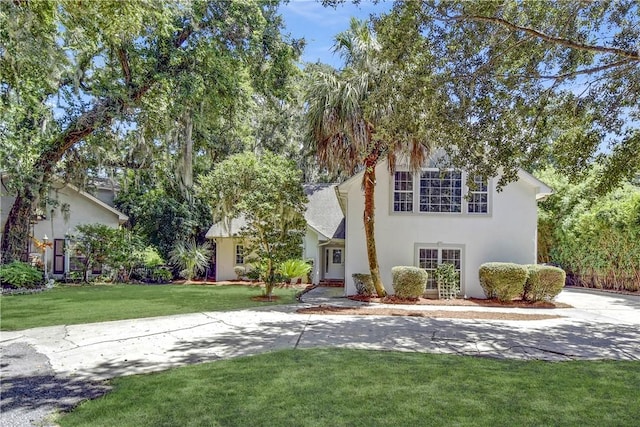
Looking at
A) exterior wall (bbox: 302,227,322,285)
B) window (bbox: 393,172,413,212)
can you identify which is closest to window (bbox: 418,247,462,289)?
window (bbox: 393,172,413,212)

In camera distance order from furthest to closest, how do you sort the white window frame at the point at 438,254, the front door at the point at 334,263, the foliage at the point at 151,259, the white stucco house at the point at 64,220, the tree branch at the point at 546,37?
the front door at the point at 334,263, the foliage at the point at 151,259, the white stucco house at the point at 64,220, the white window frame at the point at 438,254, the tree branch at the point at 546,37

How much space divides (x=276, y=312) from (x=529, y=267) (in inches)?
319

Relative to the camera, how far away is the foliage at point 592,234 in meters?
15.5

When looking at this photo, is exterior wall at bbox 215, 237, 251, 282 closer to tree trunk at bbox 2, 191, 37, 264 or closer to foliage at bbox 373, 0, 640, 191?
tree trunk at bbox 2, 191, 37, 264

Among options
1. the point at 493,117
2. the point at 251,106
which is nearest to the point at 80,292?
the point at 251,106

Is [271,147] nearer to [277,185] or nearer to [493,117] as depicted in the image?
[277,185]

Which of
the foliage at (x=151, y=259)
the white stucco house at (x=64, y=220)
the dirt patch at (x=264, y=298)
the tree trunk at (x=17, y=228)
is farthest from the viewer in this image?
the foliage at (x=151, y=259)

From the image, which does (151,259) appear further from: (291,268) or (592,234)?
(592,234)

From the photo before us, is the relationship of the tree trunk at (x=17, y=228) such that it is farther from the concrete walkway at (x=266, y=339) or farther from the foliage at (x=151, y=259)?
the concrete walkway at (x=266, y=339)

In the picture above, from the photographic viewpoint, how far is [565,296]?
15.6 metres

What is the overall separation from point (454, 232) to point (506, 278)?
7.25ft

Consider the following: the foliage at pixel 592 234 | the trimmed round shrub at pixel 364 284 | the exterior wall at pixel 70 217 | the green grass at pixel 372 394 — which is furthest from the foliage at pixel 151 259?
the foliage at pixel 592 234

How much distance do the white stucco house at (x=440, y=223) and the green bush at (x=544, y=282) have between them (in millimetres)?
942

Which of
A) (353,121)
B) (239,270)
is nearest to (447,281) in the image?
(353,121)
